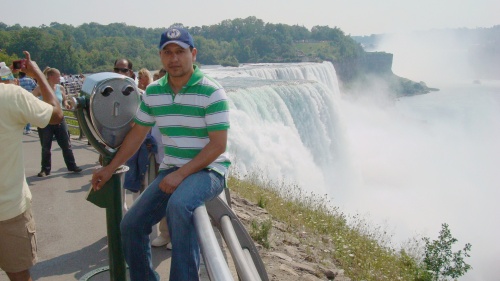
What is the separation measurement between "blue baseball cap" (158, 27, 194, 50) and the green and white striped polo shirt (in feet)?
0.51

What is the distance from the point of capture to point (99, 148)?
239 cm

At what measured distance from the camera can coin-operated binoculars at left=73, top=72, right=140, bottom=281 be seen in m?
2.28

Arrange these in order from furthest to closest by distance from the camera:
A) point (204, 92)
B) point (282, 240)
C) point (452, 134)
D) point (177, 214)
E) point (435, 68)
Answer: point (435, 68), point (452, 134), point (282, 240), point (204, 92), point (177, 214)

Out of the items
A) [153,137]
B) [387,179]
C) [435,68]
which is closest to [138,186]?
[153,137]

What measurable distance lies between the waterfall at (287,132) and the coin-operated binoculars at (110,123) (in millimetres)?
9012

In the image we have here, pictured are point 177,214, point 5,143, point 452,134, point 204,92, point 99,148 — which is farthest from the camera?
point 452,134

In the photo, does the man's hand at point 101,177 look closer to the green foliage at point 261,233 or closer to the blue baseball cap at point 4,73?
the blue baseball cap at point 4,73

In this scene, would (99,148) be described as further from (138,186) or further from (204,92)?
(138,186)

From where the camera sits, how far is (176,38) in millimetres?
2260

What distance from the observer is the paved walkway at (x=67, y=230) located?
399cm

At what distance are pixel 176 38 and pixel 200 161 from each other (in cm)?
64

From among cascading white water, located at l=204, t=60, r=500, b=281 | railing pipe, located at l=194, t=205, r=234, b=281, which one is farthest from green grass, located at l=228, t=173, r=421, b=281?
railing pipe, located at l=194, t=205, r=234, b=281

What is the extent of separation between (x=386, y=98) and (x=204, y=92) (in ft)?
304

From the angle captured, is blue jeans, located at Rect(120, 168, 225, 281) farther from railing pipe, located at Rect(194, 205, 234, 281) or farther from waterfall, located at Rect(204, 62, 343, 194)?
waterfall, located at Rect(204, 62, 343, 194)
